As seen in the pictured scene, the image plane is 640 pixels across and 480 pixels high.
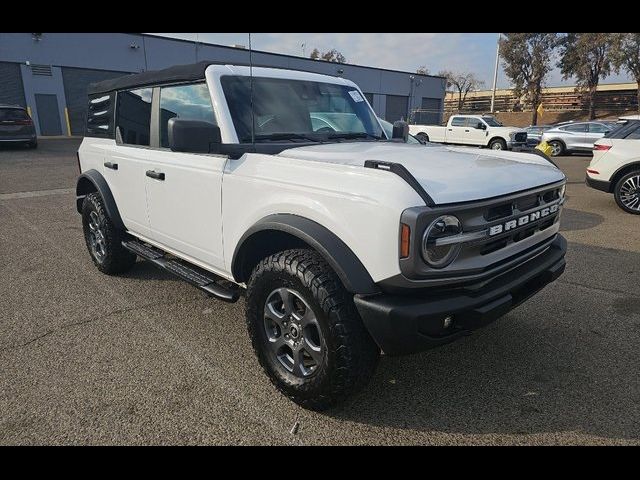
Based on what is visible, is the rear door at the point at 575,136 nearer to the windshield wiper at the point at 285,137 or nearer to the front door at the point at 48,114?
the windshield wiper at the point at 285,137

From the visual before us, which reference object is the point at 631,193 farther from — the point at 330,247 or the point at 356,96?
the point at 330,247

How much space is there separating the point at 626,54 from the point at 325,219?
145 ft

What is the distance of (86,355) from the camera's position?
3.10 m

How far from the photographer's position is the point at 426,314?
2012 mm

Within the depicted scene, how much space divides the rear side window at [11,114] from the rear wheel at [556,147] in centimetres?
2254

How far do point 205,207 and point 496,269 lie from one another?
1.90 meters

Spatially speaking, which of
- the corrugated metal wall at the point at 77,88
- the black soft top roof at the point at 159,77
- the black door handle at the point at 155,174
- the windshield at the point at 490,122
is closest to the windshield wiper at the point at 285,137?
the black soft top roof at the point at 159,77

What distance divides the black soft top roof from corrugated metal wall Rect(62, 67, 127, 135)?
25.5 metres

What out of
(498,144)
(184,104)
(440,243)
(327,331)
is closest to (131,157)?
(184,104)

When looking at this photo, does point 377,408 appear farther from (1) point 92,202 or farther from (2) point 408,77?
(2) point 408,77

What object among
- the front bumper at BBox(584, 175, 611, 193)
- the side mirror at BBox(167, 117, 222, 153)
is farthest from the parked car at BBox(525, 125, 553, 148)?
the side mirror at BBox(167, 117, 222, 153)

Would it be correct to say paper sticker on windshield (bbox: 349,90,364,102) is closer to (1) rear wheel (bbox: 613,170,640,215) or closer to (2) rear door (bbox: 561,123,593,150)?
(1) rear wheel (bbox: 613,170,640,215)

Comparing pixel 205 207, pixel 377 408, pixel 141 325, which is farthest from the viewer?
pixel 141 325
